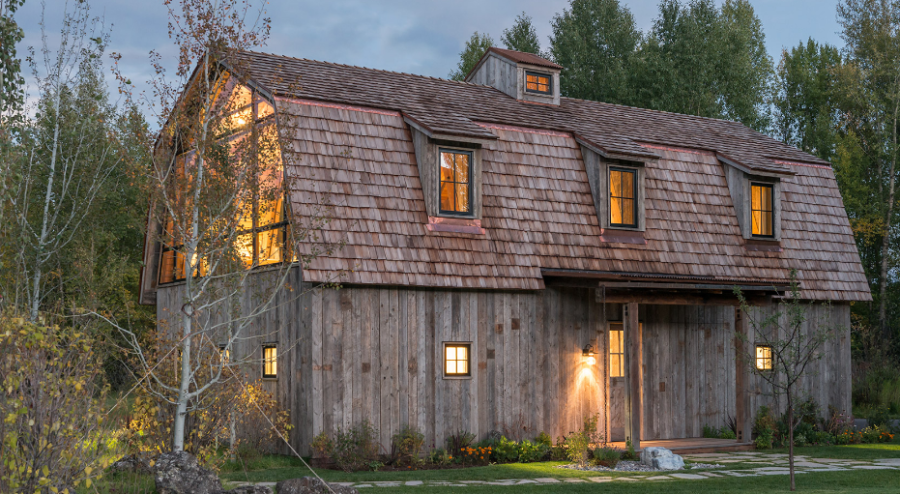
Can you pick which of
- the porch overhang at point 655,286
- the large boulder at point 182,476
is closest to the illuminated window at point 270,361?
the porch overhang at point 655,286

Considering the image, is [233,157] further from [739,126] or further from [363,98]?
[739,126]

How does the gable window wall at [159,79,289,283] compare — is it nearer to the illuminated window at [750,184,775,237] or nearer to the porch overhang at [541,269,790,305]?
the porch overhang at [541,269,790,305]

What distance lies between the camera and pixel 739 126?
21047 mm

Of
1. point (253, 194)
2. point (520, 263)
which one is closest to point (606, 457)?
point (520, 263)

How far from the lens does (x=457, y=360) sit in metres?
13.9

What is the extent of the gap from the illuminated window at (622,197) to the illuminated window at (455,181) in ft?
9.74

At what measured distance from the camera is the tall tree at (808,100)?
32594 mm

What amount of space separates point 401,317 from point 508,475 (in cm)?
296

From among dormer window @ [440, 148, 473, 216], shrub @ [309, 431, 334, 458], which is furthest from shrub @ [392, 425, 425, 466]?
dormer window @ [440, 148, 473, 216]

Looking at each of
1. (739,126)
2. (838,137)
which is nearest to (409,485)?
Result: (739,126)

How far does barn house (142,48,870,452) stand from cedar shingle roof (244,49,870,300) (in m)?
0.04

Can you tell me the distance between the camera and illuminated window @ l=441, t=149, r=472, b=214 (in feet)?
46.8

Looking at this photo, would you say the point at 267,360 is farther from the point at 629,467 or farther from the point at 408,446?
the point at 629,467

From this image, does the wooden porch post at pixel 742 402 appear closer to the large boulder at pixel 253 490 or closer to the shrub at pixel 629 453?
the shrub at pixel 629 453
